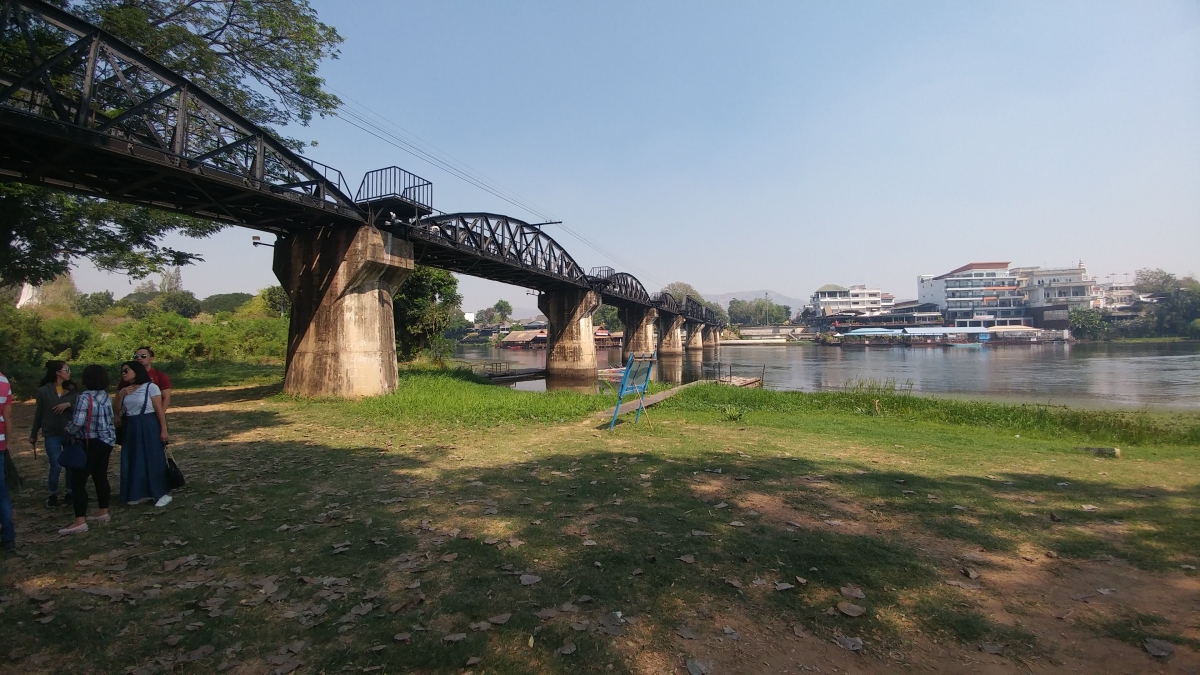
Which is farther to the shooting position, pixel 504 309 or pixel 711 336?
pixel 504 309

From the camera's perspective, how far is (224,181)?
46.3 feet

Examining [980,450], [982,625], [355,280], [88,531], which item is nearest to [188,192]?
[355,280]

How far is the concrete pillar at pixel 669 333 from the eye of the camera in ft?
291

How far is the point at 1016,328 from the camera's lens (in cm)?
10744

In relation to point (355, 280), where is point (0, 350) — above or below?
below

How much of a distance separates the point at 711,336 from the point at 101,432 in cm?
11987

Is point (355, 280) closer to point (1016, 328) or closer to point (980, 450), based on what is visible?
point (980, 450)

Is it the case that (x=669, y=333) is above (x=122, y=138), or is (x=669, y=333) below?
below

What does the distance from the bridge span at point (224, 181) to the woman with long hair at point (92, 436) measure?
28.9 feet

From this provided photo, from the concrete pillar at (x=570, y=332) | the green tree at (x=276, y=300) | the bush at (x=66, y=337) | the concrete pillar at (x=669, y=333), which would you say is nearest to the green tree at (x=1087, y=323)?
the concrete pillar at (x=669, y=333)

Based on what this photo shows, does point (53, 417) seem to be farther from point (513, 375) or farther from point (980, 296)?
point (980, 296)

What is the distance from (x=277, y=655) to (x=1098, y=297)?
157995mm

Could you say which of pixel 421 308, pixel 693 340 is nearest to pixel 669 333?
pixel 693 340

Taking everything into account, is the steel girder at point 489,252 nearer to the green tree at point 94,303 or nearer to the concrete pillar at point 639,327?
the concrete pillar at point 639,327
